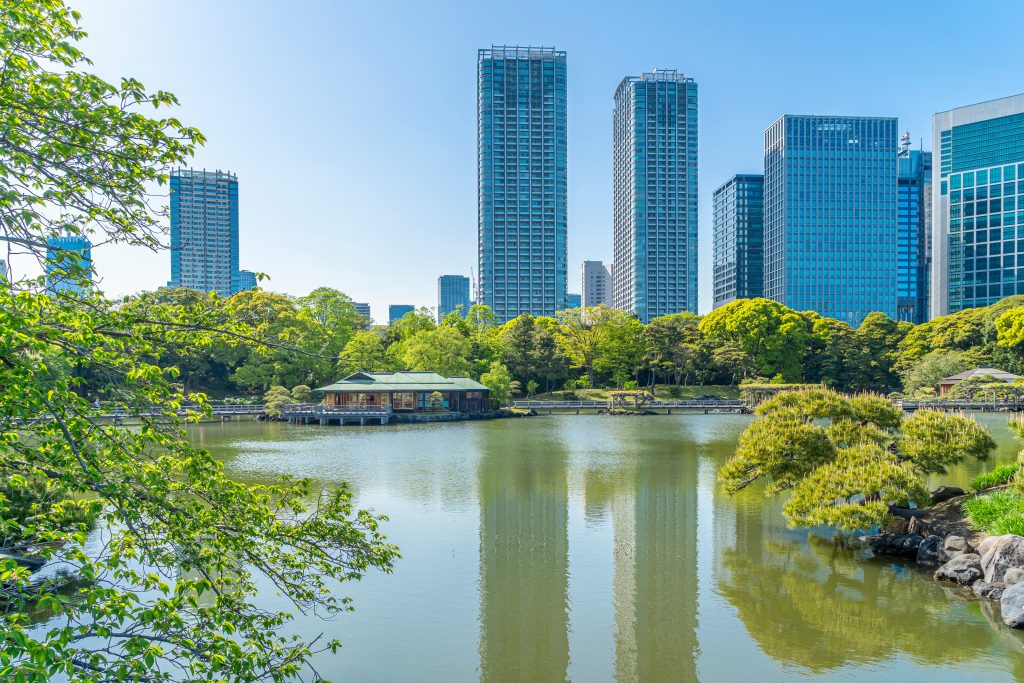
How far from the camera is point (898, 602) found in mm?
10094

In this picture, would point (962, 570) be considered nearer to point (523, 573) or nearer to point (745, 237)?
point (523, 573)

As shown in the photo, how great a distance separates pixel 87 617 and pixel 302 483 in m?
6.41

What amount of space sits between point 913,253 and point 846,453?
112071 mm

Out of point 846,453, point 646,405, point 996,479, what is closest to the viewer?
point 846,453

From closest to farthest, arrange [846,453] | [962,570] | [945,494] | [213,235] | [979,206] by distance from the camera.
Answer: [962,570] < [846,453] < [945,494] < [979,206] < [213,235]

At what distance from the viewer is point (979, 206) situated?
294 feet

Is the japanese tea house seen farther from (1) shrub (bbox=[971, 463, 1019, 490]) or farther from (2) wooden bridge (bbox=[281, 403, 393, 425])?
(1) shrub (bbox=[971, 463, 1019, 490])

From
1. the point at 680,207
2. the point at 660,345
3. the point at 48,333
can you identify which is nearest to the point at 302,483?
the point at 48,333

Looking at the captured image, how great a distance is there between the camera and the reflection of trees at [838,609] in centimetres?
862

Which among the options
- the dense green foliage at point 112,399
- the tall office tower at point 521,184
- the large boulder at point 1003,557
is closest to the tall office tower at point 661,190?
the tall office tower at point 521,184

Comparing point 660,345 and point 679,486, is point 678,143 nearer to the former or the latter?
point 660,345

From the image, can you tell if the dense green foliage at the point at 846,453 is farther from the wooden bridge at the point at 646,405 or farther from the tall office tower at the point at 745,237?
the tall office tower at the point at 745,237

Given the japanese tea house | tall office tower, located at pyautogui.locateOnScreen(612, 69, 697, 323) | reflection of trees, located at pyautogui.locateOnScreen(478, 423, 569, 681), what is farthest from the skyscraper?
reflection of trees, located at pyautogui.locateOnScreen(478, 423, 569, 681)

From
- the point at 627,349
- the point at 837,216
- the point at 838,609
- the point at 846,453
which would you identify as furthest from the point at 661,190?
the point at 838,609
